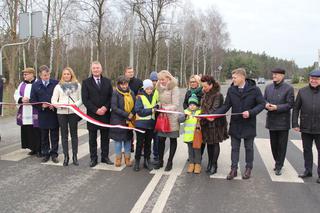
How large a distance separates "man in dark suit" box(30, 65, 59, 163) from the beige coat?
2.33 metres

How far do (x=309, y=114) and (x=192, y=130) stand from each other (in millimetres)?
2087

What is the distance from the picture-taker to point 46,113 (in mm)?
7656

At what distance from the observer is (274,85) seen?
6.99 metres

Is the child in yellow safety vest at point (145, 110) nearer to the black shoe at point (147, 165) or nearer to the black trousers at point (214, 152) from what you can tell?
the black shoe at point (147, 165)

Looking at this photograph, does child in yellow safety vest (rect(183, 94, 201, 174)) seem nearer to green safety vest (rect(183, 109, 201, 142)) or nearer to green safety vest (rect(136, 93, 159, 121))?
green safety vest (rect(183, 109, 201, 142))

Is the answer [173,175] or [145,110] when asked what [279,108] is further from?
[145,110]

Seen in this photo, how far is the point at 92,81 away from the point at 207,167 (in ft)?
9.08

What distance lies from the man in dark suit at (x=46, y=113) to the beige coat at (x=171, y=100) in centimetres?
233

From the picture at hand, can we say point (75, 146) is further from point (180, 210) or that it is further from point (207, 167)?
point (180, 210)

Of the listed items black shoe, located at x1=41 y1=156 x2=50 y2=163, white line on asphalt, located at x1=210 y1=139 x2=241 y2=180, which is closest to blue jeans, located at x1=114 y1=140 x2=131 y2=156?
black shoe, located at x1=41 y1=156 x2=50 y2=163

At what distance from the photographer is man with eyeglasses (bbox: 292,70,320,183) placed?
6559 mm

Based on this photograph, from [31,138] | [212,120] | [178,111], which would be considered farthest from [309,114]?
[31,138]

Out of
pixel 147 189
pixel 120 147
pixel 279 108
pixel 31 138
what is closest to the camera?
pixel 147 189

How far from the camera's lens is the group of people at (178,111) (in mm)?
6652
